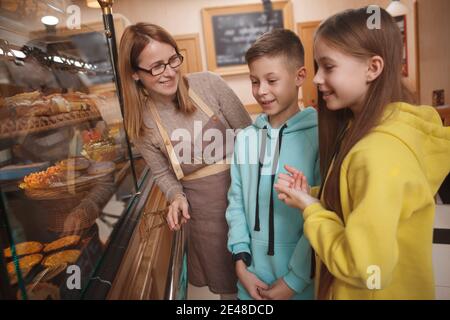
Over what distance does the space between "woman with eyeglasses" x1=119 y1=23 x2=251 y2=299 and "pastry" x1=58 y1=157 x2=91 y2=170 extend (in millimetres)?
173

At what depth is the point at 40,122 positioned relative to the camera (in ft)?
2.64

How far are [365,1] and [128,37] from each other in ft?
1.72

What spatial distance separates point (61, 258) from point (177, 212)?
0.92ft

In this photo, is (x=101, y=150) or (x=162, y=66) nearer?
(x=162, y=66)

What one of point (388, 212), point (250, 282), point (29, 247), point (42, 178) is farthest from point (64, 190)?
point (388, 212)

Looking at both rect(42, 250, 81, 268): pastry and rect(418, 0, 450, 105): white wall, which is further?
rect(418, 0, 450, 105): white wall

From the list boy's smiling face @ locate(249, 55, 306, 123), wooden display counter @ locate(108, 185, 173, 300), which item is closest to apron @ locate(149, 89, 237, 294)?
wooden display counter @ locate(108, 185, 173, 300)

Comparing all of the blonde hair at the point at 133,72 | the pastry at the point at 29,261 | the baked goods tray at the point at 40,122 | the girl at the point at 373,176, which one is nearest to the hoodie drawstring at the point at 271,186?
the girl at the point at 373,176

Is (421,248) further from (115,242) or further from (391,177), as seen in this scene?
(115,242)

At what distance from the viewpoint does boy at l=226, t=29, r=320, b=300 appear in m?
0.63

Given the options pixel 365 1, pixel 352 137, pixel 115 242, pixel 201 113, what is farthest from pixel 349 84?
pixel 115 242

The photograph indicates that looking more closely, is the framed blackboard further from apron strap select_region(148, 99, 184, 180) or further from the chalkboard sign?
apron strap select_region(148, 99, 184, 180)

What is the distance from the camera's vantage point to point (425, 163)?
53 centimetres

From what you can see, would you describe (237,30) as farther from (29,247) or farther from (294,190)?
(29,247)
